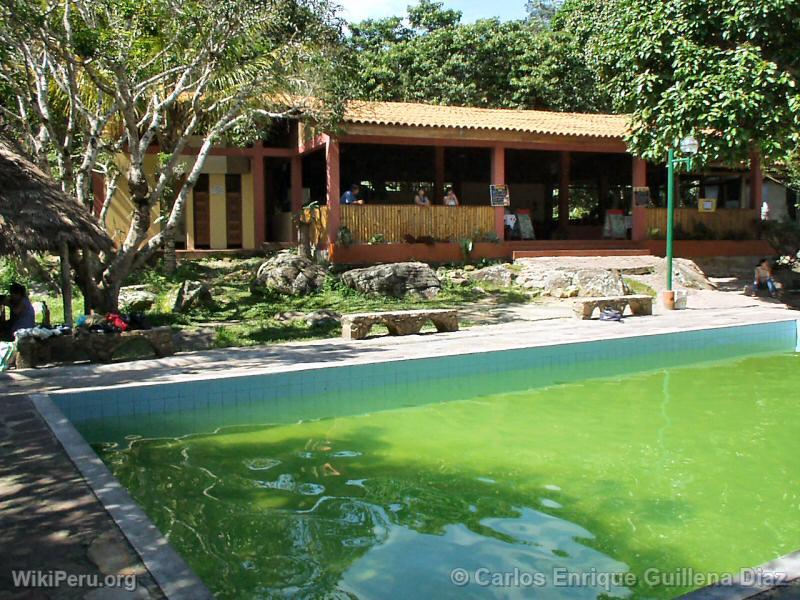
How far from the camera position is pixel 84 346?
9.12 meters

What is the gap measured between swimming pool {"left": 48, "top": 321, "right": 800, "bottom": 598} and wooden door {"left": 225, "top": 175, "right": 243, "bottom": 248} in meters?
12.0

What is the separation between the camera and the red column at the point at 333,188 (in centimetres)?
1598

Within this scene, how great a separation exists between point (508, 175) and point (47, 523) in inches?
770

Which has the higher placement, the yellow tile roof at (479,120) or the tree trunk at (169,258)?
the yellow tile roof at (479,120)

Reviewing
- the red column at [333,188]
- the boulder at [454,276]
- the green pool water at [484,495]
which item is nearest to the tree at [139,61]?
the red column at [333,188]

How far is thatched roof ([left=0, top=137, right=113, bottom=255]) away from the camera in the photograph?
8.85 meters

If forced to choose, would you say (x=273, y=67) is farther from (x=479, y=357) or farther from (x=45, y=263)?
(x=45, y=263)

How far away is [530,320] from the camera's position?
12.7 metres

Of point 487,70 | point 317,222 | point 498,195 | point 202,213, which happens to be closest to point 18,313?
point 317,222

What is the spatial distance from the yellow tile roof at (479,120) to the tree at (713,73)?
7.32 feet

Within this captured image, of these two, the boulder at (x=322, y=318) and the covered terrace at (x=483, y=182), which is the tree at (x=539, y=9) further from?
the boulder at (x=322, y=318)

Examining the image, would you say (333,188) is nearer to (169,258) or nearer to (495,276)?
(169,258)

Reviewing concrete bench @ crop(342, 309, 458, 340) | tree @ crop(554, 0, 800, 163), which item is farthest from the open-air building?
concrete bench @ crop(342, 309, 458, 340)

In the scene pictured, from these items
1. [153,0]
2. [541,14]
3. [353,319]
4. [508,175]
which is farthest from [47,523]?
[541,14]
